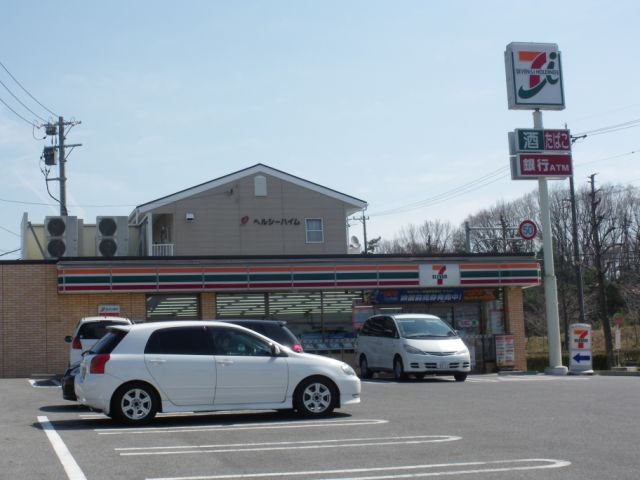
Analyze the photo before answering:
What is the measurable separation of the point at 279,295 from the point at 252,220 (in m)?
10.8

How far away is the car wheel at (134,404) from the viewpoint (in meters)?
12.5

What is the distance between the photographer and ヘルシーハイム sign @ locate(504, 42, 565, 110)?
29.1m

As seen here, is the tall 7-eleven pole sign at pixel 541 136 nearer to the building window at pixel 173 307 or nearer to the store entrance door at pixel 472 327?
the store entrance door at pixel 472 327

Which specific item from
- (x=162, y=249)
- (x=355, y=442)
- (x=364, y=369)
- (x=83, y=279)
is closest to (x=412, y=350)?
(x=364, y=369)

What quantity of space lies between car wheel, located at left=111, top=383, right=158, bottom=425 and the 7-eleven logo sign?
19.0 meters

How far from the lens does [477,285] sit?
31203 millimetres

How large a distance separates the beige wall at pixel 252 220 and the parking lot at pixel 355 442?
2362cm

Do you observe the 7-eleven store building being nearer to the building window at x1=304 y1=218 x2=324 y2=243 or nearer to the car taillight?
the building window at x1=304 y1=218 x2=324 y2=243

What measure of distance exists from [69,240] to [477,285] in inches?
597

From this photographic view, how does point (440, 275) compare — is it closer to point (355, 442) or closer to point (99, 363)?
point (99, 363)

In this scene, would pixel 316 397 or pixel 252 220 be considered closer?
pixel 316 397

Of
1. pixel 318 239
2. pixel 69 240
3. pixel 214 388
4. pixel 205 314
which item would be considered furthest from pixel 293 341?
pixel 318 239

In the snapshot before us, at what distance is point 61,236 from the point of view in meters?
32.9

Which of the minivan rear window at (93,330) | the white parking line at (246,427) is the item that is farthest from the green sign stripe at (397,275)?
the white parking line at (246,427)
